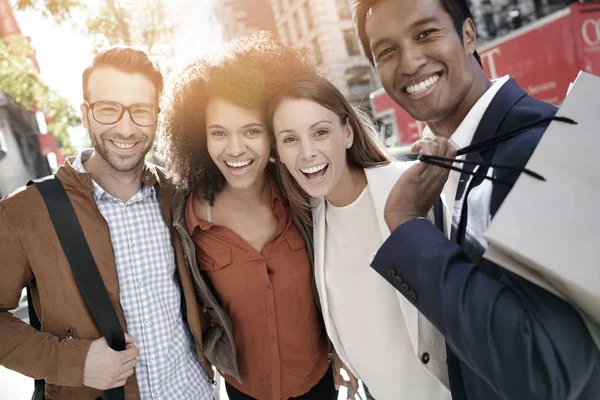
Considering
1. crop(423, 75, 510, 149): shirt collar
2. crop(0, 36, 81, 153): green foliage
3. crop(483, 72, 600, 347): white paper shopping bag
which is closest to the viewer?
crop(483, 72, 600, 347): white paper shopping bag

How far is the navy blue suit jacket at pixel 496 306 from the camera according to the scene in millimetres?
905

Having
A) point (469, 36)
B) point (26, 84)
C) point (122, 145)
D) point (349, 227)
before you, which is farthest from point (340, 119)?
point (26, 84)

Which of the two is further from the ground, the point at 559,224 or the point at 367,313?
the point at 559,224

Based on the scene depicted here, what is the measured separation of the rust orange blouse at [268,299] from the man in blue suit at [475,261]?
3.80ft

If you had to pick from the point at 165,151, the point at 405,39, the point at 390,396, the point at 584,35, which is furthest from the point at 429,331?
the point at 584,35

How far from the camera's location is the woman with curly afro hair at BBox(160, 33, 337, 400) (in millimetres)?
2449

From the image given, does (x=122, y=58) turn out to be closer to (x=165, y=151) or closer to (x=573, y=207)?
(x=165, y=151)

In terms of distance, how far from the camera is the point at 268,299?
2467 millimetres

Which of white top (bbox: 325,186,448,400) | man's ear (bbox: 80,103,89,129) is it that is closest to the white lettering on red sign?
white top (bbox: 325,186,448,400)

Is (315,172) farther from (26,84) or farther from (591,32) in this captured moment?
(591,32)

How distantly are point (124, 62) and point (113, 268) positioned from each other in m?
1.18

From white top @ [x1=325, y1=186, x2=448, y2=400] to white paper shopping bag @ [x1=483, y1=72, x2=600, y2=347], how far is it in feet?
4.14

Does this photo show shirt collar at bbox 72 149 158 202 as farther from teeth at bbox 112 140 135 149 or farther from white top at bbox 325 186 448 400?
white top at bbox 325 186 448 400

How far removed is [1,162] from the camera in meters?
18.1
